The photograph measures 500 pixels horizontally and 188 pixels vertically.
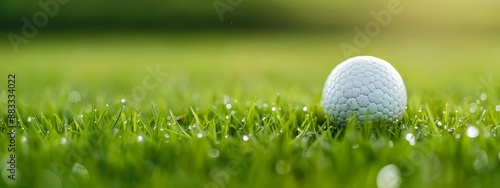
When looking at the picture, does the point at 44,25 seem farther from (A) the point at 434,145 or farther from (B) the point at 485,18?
(A) the point at 434,145

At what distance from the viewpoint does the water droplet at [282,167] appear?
5.60ft

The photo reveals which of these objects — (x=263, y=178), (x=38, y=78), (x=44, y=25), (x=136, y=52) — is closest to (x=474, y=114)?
(x=263, y=178)

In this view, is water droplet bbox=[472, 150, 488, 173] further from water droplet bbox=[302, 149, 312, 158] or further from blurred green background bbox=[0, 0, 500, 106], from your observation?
blurred green background bbox=[0, 0, 500, 106]

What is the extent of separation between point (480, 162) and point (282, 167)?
0.61 metres

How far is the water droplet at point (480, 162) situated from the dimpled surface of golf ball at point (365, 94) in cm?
62

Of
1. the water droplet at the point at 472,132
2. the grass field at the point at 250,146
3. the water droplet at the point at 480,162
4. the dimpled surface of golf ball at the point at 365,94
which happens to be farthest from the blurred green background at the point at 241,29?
the water droplet at the point at 480,162

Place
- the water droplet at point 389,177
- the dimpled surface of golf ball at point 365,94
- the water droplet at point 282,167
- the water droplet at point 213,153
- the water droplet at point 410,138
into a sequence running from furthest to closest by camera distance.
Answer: the dimpled surface of golf ball at point 365,94 → the water droplet at point 410,138 → the water droplet at point 213,153 → the water droplet at point 282,167 → the water droplet at point 389,177

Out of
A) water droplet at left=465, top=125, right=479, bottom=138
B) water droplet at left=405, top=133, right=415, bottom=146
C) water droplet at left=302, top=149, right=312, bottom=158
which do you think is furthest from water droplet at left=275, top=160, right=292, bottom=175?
water droplet at left=465, top=125, right=479, bottom=138

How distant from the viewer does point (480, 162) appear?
176 centimetres

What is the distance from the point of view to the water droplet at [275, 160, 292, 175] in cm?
171

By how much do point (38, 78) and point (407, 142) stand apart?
4562 mm

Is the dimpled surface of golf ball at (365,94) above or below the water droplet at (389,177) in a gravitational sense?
above

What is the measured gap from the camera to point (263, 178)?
155 cm

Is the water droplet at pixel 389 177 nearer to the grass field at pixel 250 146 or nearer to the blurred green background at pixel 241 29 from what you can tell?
the grass field at pixel 250 146
